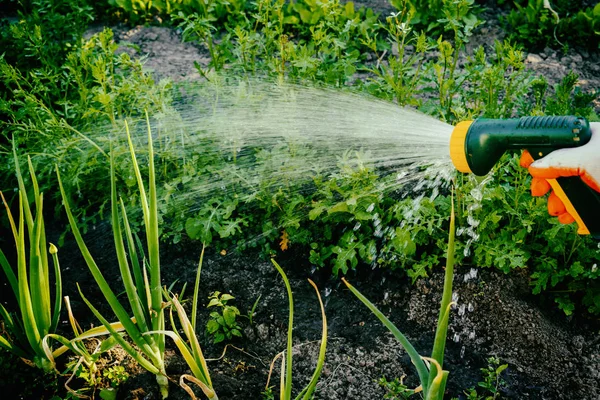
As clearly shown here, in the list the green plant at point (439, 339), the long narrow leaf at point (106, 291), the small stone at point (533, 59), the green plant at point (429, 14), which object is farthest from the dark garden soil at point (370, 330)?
the green plant at point (429, 14)

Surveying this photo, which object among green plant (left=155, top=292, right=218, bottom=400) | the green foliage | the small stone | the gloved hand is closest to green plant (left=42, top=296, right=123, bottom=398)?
green plant (left=155, top=292, right=218, bottom=400)

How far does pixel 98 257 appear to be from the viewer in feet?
9.21

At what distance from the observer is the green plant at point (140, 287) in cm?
180

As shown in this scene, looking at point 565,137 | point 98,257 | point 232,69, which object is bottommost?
point 98,257

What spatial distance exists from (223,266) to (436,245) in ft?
2.75

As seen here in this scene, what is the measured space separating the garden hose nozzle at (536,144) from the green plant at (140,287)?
0.83 meters

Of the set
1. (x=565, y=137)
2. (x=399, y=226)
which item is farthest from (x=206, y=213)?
(x=565, y=137)

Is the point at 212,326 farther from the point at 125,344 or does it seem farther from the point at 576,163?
the point at 576,163

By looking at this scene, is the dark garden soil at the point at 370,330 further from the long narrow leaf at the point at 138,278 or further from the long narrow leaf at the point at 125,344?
the long narrow leaf at the point at 138,278

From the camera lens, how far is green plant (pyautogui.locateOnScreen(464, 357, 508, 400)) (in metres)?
2.03

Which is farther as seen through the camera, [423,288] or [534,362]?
[423,288]

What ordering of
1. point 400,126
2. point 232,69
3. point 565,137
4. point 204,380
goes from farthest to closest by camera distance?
point 232,69, point 400,126, point 204,380, point 565,137

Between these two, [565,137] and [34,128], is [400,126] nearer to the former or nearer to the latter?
[565,137]

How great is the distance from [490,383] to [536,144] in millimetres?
819
